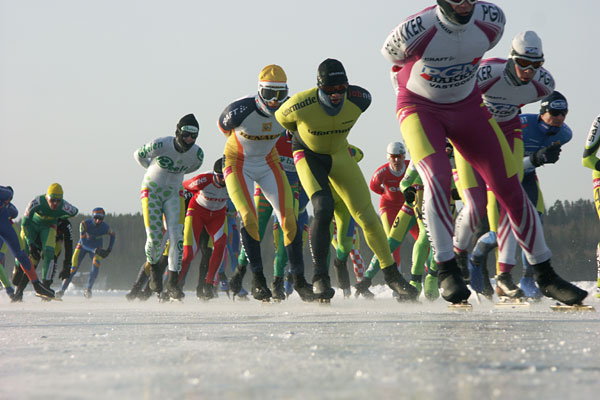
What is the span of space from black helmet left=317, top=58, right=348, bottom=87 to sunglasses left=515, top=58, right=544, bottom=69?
161cm

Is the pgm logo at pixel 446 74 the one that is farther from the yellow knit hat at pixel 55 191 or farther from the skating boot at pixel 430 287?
the yellow knit hat at pixel 55 191

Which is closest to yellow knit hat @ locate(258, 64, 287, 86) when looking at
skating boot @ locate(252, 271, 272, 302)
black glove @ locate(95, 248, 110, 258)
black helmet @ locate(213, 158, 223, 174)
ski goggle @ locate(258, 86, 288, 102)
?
ski goggle @ locate(258, 86, 288, 102)

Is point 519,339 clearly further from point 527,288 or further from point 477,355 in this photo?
point 527,288

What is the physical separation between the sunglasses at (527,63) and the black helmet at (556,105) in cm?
260

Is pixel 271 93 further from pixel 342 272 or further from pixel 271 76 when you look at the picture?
pixel 342 272

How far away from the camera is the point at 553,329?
3314 mm

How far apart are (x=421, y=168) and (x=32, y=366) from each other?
2.97 metres

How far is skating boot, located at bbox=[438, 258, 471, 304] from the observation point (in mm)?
4387

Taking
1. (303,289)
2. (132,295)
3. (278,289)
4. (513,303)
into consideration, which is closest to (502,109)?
(513,303)

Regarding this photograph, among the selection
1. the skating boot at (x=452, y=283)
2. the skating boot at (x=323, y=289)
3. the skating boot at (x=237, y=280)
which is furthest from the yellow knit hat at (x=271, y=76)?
the skating boot at (x=452, y=283)

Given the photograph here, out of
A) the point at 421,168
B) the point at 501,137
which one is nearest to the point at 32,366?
the point at 421,168

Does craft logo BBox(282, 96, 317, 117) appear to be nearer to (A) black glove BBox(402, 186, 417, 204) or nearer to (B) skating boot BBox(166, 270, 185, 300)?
(A) black glove BBox(402, 186, 417, 204)

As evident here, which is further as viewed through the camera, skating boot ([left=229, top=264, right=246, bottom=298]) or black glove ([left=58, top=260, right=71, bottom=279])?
black glove ([left=58, top=260, right=71, bottom=279])

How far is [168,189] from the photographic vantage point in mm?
10727
